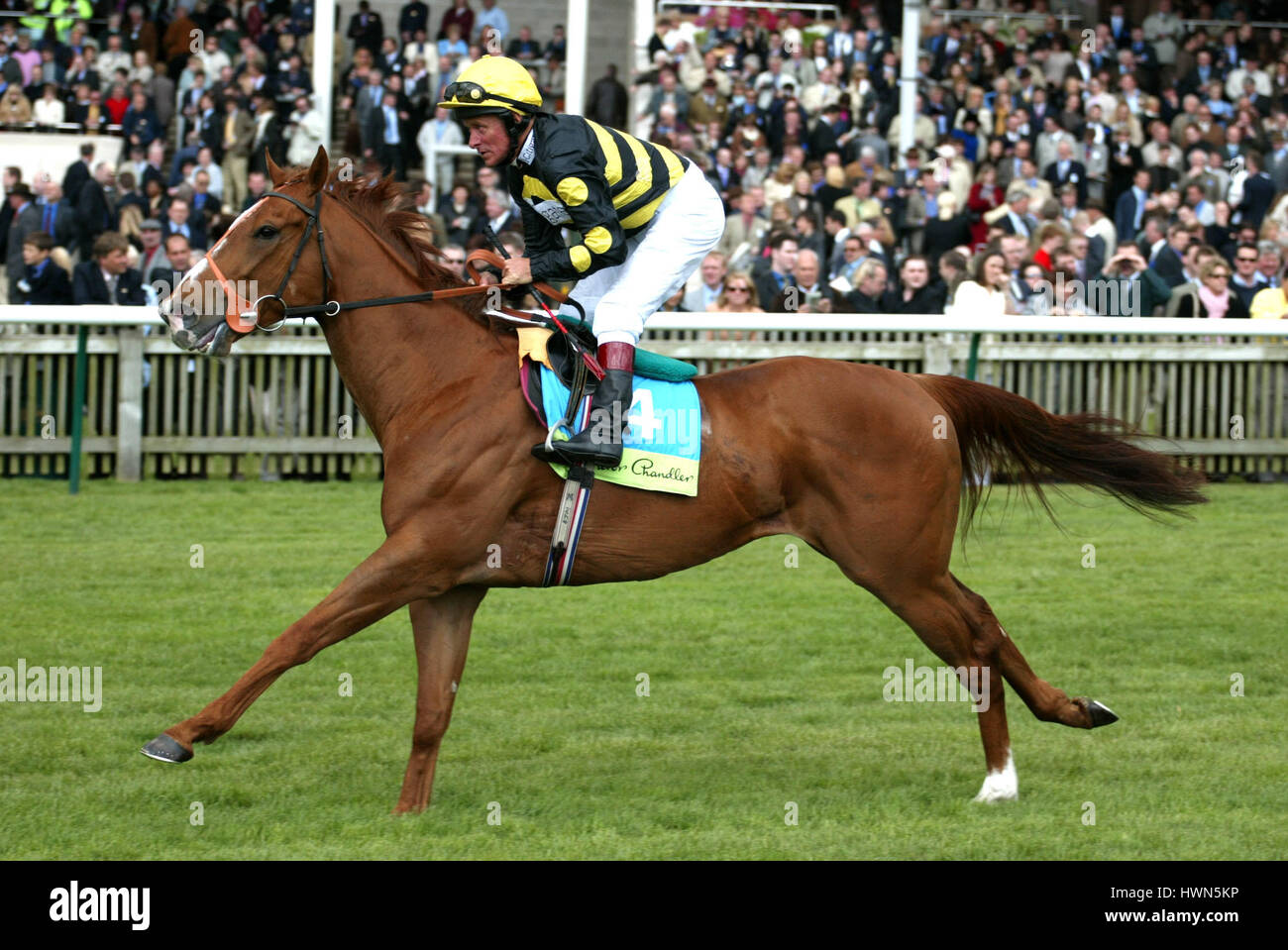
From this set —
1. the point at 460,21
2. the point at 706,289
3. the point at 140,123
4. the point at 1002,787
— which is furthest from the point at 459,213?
the point at 1002,787

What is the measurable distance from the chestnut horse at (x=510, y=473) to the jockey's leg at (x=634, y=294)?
0.56 feet

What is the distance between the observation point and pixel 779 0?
1827 cm

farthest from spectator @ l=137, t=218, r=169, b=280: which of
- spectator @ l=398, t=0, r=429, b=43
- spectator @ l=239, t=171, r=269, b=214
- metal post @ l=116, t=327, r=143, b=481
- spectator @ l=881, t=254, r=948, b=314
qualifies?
spectator @ l=398, t=0, r=429, b=43

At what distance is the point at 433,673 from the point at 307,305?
118 cm

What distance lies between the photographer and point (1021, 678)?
533cm

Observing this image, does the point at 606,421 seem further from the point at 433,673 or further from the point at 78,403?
the point at 78,403

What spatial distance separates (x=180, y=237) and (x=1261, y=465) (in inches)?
294

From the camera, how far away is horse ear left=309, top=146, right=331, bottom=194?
4895mm

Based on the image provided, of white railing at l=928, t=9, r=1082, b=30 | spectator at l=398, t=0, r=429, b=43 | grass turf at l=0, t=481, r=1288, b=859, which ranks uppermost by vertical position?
white railing at l=928, t=9, r=1082, b=30

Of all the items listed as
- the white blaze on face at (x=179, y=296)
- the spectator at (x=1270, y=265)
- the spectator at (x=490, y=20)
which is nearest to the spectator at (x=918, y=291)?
the spectator at (x=1270, y=265)

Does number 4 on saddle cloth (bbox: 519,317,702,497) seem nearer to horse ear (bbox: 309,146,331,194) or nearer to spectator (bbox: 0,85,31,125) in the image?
horse ear (bbox: 309,146,331,194)

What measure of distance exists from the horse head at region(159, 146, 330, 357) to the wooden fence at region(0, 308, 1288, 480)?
5021mm

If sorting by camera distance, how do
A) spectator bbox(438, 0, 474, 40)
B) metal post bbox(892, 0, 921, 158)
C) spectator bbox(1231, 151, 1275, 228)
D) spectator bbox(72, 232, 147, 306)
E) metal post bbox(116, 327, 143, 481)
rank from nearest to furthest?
1. metal post bbox(116, 327, 143, 481)
2. spectator bbox(72, 232, 147, 306)
3. spectator bbox(1231, 151, 1275, 228)
4. metal post bbox(892, 0, 921, 158)
5. spectator bbox(438, 0, 474, 40)

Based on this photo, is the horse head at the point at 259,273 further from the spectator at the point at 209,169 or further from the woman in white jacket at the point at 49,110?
the woman in white jacket at the point at 49,110
